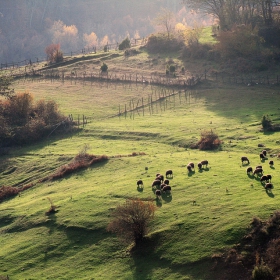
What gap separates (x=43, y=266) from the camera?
37.0 meters

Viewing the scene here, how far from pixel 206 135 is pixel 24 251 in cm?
2933

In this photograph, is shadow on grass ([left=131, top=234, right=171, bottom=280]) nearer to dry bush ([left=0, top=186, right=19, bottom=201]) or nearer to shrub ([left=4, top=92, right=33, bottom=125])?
dry bush ([left=0, top=186, right=19, bottom=201])

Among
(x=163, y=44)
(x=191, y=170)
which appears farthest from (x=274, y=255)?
(x=163, y=44)

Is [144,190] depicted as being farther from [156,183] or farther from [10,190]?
[10,190]

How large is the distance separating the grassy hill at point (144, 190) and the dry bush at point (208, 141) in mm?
1282

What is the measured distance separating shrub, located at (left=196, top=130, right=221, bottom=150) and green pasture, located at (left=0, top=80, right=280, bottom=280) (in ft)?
4.06

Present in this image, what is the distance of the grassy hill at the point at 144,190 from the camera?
34500mm

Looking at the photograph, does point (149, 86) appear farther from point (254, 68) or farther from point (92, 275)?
point (92, 275)

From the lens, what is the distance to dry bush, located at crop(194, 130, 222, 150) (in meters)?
58.5

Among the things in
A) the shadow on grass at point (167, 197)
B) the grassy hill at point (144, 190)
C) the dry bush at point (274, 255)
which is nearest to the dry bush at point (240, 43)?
the grassy hill at point (144, 190)

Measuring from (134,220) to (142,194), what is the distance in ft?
26.9

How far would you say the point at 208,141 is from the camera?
59.0 meters

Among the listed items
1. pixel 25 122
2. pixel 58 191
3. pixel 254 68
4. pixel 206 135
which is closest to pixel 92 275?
pixel 58 191

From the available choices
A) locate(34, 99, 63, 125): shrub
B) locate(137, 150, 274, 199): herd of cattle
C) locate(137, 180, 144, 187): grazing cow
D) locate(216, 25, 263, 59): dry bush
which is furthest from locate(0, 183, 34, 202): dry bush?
locate(216, 25, 263, 59): dry bush
